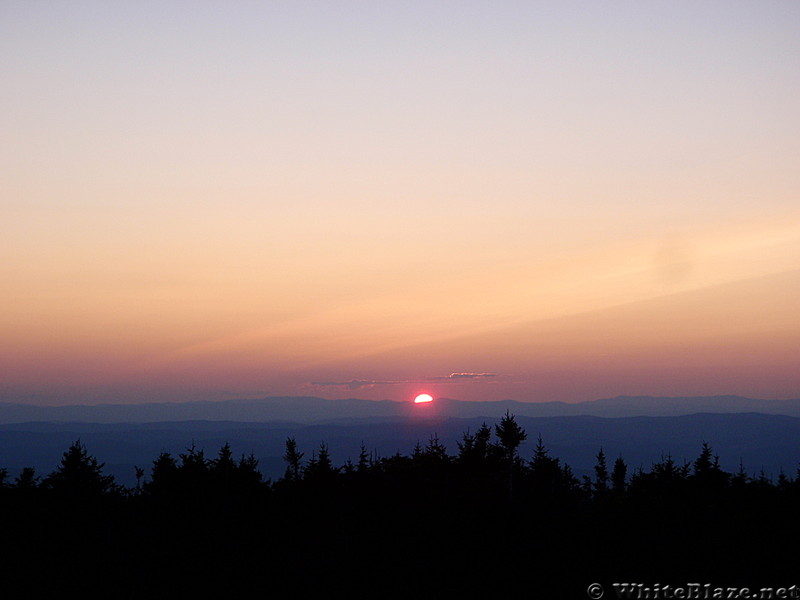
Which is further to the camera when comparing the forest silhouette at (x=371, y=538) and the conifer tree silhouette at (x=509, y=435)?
the conifer tree silhouette at (x=509, y=435)

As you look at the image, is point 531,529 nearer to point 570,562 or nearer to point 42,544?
point 570,562

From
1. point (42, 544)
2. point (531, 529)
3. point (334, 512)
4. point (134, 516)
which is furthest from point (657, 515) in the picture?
point (42, 544)

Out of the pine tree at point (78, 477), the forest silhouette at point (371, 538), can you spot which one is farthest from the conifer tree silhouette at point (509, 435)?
the pine tree at point (78, 477)

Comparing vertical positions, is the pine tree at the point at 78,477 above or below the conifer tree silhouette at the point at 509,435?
below

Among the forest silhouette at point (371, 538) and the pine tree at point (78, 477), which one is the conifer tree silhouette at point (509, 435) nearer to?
the forest silhouette at point (371, 538)

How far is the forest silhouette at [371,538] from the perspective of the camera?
31.2 metres

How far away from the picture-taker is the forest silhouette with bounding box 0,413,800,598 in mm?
31219

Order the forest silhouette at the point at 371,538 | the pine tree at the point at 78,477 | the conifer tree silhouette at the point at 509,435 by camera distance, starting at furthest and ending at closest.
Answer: the conifer tree silhouette at the point at 509,435 → the pine tree at the point at 78,477 → the forest silhouette at the point at 371,538

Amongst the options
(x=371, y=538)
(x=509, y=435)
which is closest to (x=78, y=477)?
(x=371, y=538)

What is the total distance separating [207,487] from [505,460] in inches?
1065

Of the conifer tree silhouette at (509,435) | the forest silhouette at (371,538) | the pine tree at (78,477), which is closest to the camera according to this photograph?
the forest silhouette at (371,538)

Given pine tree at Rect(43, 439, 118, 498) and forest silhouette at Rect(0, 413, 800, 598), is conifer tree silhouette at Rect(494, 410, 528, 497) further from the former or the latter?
pine tree at Rect(43, 439, 118, 498)

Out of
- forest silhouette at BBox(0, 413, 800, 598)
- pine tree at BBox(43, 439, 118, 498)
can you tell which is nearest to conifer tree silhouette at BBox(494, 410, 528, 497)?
forest silhouette at BBox(0, 413, 800, 598)

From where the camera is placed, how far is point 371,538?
1529 inches
